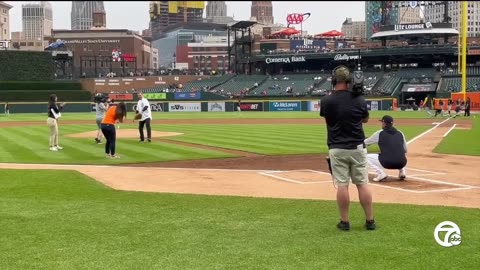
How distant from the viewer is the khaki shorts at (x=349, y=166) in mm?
6523

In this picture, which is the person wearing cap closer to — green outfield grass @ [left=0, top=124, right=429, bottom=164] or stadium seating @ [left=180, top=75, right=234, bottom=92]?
green outfield grass @ [left=0, top=124, right=429, bottom=164]

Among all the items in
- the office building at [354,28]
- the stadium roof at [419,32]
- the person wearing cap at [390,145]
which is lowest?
the person wearing cap at [390,145]

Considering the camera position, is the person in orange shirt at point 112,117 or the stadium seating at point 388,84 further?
the stadium seating at point 388,84

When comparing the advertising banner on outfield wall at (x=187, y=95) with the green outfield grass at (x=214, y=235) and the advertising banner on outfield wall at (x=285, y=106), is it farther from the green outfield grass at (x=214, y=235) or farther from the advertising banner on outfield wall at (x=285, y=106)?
the green outfield grass at (x=214, y=235)

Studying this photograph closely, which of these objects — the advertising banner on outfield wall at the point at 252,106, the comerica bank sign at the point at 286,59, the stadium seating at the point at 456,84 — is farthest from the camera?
the comerica bank sign at the point at 286,59

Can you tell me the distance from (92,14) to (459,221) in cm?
19386

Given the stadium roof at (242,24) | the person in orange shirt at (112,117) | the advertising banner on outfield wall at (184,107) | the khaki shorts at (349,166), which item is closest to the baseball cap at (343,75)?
the khaki shorts at (349,166)

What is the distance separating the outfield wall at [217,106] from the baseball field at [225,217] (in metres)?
48.9

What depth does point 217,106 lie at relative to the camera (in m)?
67.4

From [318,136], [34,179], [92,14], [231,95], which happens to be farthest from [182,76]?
[92,14]

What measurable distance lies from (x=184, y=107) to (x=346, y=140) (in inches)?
2514

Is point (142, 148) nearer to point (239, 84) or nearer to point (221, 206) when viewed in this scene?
point (221, 206)

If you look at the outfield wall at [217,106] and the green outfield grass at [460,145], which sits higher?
the outfield wall at [217,106]

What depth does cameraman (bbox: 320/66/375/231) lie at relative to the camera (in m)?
6.51
